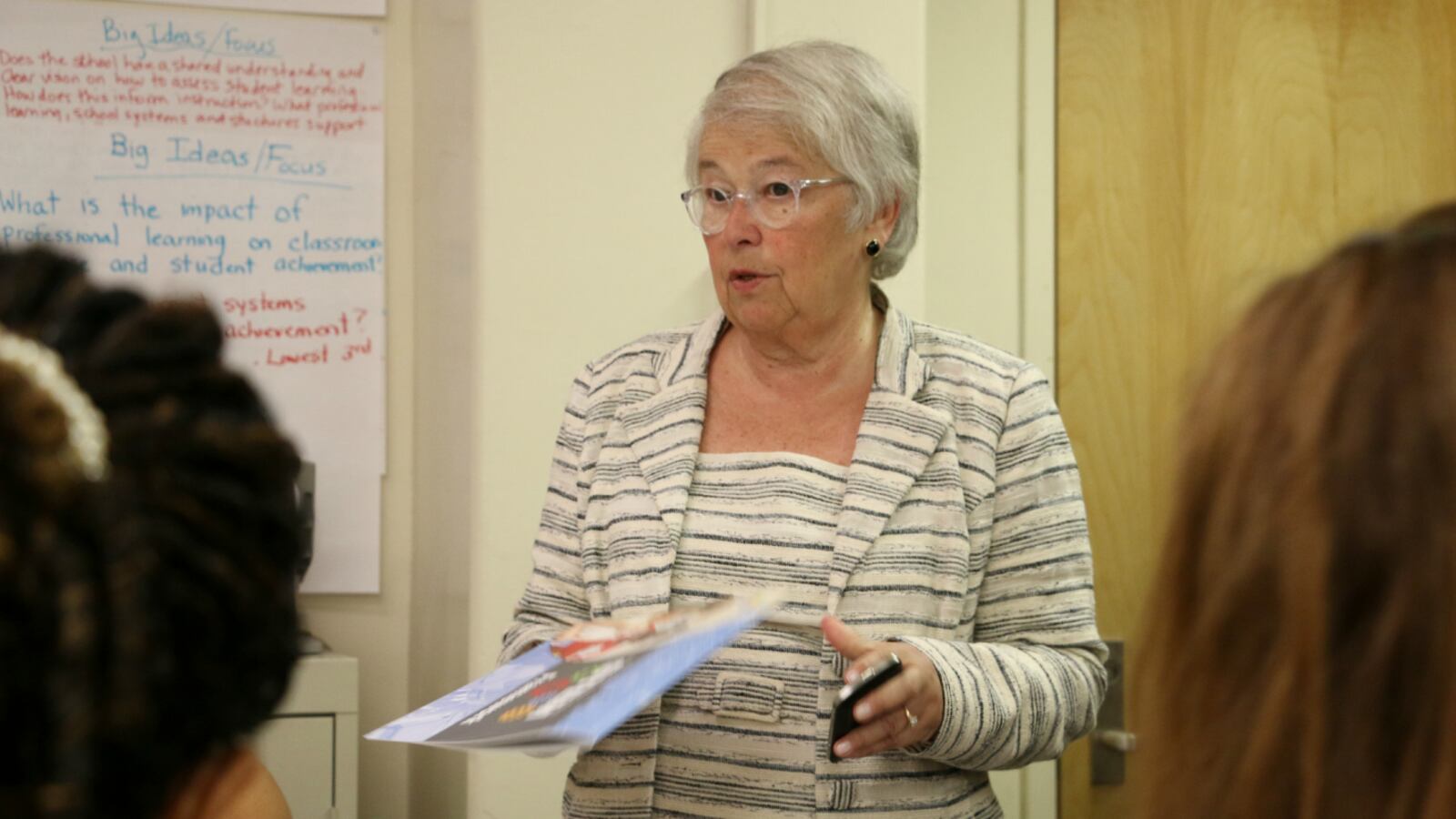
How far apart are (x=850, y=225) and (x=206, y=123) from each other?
144 centimetres

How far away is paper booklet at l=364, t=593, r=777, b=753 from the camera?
1054mm

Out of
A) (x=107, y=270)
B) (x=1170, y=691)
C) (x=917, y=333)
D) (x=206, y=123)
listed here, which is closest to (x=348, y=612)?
(x=107, y=270)

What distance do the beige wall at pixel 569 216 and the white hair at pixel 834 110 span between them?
564mm

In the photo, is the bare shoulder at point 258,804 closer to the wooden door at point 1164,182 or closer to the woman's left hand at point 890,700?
the woman's left hand at point 890,700

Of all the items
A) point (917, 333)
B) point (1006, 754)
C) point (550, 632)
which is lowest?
point (1006, 754)

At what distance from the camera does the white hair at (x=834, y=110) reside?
1.71 meters

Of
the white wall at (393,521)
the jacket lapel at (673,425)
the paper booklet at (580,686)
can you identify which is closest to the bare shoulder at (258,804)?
the paper booklet at (580,686)

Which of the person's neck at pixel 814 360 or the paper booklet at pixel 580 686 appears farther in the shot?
the person's neck at pixel 814 360

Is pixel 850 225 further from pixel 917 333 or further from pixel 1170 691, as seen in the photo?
pixel 1170 691

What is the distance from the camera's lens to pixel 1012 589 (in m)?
1.68

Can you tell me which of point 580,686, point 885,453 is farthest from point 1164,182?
point 580,686

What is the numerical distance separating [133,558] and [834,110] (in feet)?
4.07

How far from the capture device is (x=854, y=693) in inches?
54.5

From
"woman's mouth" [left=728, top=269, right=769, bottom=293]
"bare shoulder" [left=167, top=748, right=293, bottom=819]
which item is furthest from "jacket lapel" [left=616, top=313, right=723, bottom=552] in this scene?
"bare shoulder" [left=167, top=748, right=293, bottom=819]
